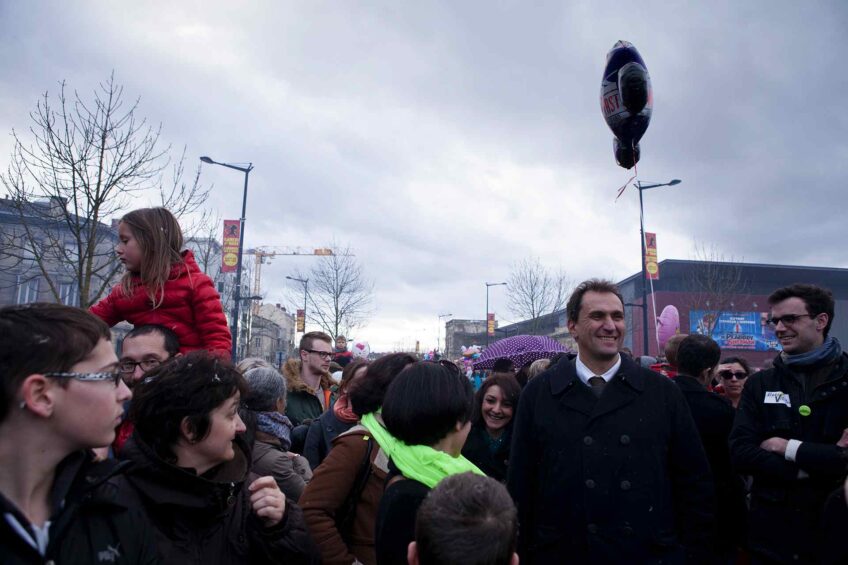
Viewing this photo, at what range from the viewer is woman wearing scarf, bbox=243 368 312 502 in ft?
10.6

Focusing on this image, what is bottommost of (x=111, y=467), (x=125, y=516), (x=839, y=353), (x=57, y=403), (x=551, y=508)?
(x=551, y=508)

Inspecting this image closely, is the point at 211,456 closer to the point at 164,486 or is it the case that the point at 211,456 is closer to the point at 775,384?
the point at 164,486

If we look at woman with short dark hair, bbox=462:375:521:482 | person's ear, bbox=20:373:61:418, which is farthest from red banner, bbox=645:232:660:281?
person's ear, bbox=20:373:61:418

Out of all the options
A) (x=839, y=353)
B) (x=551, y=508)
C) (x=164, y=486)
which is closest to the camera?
(x=164, y=486)

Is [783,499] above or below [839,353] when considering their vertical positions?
below

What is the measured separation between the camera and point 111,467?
72.6 inches

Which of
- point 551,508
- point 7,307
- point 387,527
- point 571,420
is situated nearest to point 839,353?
A: point 571,420

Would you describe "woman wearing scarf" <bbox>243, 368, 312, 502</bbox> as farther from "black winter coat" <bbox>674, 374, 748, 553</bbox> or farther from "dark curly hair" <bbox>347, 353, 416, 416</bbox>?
"black winter coat" <bbox>674, 374, 748, 553</bbox>

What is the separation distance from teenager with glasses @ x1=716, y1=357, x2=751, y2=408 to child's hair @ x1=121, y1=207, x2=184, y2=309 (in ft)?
16.6

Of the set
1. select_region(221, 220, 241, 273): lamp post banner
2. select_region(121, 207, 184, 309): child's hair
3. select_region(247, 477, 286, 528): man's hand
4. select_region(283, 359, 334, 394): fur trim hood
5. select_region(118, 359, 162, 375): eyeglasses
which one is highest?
select_region(221, 220, 241, 273): lamp post banner

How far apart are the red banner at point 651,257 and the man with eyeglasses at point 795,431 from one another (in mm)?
16719

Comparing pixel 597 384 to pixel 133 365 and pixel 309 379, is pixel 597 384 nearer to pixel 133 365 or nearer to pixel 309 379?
pixel 133 365

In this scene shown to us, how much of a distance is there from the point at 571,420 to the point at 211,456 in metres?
1.91

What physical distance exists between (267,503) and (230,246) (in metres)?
19.8
